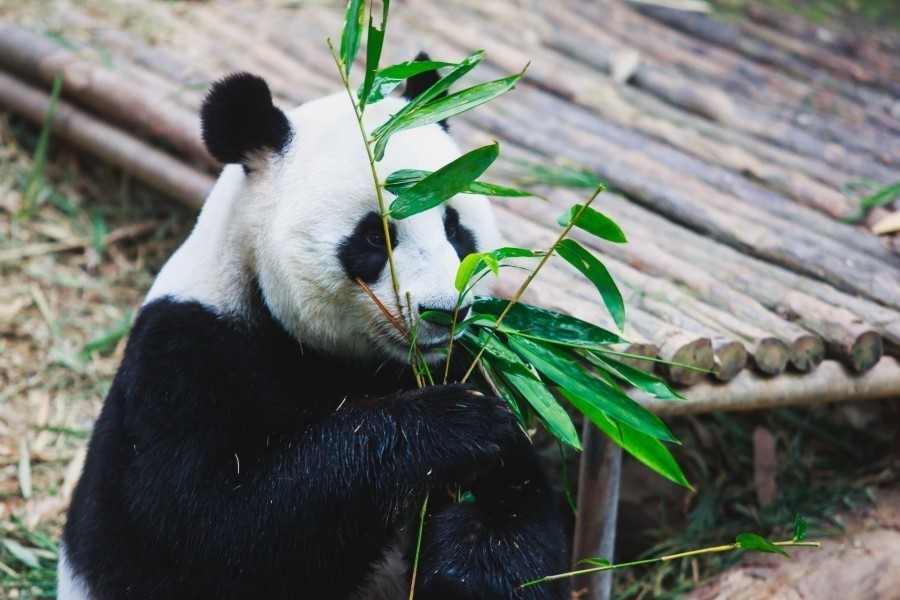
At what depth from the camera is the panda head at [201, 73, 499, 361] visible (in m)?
2.71

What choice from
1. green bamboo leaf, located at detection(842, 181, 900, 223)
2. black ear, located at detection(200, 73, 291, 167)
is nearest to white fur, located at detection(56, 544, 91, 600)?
black ear, located at detection(200, 73, 291, 167)

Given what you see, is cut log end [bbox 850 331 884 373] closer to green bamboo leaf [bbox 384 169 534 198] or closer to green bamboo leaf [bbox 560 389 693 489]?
green bamboo leaf [bbox 560 389 693 489]

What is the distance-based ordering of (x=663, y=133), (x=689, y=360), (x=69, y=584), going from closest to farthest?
(x=69, y=584) < (x=689, y=360) < (x=663, y=133)

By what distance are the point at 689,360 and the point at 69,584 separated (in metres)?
2.16

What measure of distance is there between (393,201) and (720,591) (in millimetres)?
2289

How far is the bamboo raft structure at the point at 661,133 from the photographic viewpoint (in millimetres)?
3793

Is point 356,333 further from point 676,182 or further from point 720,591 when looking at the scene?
point 676,182

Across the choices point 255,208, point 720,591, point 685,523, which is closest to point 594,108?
point 685,523

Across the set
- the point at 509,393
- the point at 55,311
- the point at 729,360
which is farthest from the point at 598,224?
the point at 55,311

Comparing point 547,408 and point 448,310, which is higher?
point 448,310

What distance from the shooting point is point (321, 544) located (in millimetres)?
2699

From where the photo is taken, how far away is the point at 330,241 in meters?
2.72

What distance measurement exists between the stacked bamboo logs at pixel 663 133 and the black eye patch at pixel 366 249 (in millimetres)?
1009

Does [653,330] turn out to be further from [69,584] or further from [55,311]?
[55,311]
